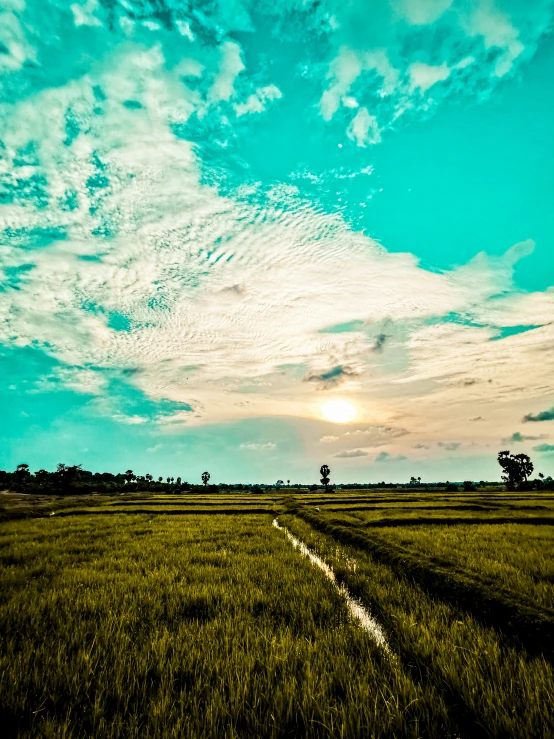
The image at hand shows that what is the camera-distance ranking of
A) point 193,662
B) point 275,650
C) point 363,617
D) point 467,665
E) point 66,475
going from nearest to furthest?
point 467,665 → point 193,662 → point 275,650 → point 363,617 → point 66,475

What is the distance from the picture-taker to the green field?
2.55m

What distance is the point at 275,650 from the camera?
349 centimetres

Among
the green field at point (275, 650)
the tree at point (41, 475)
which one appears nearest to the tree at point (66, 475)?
the tree at point (41, 475)

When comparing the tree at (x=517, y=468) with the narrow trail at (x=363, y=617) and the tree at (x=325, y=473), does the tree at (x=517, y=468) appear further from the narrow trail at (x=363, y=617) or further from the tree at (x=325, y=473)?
the narrow trail at (x=363, y=617)

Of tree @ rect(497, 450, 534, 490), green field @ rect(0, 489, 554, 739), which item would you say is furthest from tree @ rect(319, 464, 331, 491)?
green field @ rect(0, 489, 554, 739)

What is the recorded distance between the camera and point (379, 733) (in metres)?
2.37

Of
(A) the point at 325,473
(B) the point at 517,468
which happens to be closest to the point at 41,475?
(A) the point at 325,473

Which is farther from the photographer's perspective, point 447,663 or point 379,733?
point 447,663

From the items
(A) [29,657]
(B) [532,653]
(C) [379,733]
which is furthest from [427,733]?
(A) [29,657]

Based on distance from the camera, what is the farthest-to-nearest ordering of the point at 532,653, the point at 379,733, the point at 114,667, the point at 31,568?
the point at 31,568, the point at 532,653, the point at 114,667, the point at 379,733

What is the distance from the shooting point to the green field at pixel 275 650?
8.38 feet

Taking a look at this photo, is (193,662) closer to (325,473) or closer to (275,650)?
(275,650)

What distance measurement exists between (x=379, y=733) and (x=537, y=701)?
1263 millimetres

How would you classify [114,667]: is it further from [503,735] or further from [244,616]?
[503,735]
